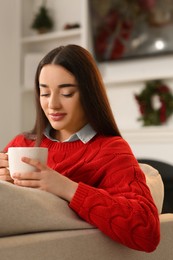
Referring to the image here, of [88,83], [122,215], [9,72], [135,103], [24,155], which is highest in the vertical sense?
[88,83]

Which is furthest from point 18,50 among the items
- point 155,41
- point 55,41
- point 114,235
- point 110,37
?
point 114,235

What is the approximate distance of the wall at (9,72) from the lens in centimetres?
508

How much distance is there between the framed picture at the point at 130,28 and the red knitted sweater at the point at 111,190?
2.89 m

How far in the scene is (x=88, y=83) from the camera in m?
1.35

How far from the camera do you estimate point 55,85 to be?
1303 mm

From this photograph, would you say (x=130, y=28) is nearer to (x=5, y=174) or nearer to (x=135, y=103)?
(x=135, y=103)

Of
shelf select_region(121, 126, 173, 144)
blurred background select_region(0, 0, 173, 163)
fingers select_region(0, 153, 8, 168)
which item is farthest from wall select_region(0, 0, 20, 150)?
fingers select_region(0, 153, 8, 168)

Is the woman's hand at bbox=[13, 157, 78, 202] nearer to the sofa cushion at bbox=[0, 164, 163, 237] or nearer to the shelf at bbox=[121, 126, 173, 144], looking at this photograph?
the sofa cushion at bbox=[0, 164, 163, 237]

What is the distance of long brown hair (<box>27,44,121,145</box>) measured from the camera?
4.40 ft

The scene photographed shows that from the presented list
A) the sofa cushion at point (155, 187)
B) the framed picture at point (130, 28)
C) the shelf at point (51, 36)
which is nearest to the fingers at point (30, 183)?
the sofa cushion at point (155, 187)

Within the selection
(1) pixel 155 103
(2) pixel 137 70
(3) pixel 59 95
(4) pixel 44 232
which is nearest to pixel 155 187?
(3) pixel 59 95

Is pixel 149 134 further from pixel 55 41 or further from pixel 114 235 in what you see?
pixel 114 235

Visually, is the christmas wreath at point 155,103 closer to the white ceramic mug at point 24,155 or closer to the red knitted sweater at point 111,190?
the red knitted sweater at point 111,190

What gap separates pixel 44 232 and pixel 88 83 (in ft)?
1.46
